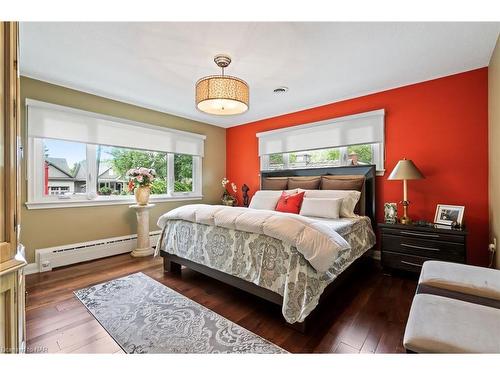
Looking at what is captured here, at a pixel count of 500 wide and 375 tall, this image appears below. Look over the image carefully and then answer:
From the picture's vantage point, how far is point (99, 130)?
10.6 ft

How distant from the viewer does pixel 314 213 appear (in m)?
2.88

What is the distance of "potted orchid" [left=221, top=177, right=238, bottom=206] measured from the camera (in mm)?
4602

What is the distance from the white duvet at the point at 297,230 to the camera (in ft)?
5.28

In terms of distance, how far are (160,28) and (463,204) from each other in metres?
3.57

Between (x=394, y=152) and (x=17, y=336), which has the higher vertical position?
(x=394, y=152)

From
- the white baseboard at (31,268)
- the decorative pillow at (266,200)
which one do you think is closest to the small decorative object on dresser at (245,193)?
the decorative pillow at (266,200)

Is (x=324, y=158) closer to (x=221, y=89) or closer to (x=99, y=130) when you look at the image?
(x=221, y=89)

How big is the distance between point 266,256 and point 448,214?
2196mm

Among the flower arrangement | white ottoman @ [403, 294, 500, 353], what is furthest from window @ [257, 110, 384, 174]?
white ottoman @ [403, 294, 500, 353]

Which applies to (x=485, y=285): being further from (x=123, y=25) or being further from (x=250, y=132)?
(x=250, y=132)

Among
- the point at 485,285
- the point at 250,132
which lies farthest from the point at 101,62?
the point at 485,285

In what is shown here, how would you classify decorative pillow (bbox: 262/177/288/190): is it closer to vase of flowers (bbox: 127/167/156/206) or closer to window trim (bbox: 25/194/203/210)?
window trim (bbox: 25/194/203/210)

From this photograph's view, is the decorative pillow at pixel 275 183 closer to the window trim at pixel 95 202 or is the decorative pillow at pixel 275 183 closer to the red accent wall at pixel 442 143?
the red accent wall at pixel 442 143

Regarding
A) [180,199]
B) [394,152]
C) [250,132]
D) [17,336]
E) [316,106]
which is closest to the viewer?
[17,336]
